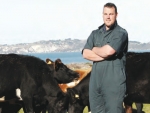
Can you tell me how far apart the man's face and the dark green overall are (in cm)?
12

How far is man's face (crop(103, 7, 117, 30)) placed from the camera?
6473 mm

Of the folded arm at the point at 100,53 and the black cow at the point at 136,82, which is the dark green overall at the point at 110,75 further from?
the black cow at the point at 136,82

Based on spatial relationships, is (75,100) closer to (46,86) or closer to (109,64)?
(46,86)

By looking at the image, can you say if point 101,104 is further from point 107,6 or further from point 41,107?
point 41,107

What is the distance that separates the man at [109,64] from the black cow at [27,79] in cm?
524

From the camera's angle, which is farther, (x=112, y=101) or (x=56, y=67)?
(x=56, y=67)

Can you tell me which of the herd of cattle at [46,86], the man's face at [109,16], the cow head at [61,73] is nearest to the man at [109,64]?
the man's face at [109,16]

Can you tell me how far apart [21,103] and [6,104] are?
51 centimetres

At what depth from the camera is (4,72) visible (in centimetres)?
1180

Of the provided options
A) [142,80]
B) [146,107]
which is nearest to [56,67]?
[142,80]

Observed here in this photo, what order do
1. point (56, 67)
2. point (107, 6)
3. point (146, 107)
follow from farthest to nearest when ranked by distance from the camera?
point (146, 107) → point (56, 67) → point (107, 6)

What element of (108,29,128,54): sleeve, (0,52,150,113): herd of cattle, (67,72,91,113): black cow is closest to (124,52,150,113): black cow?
(0,52,150,113): herd of cattle

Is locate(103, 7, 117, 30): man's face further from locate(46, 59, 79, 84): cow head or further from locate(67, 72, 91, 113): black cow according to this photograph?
locate(46, 59, 79, 84): cow head

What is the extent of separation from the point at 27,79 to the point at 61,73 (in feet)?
7.48
